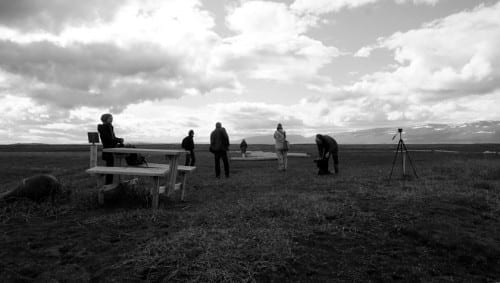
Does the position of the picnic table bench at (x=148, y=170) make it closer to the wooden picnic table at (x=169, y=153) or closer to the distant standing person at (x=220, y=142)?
the wooden picnic table at (x=169, y=153)

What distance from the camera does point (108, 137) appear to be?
861 centimetres

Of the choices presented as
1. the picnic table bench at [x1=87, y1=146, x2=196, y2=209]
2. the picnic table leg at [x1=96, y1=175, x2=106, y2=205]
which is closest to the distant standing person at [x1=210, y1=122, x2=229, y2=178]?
the picnic table bench at [x1=87, y1=146, x2=196, y2=209]

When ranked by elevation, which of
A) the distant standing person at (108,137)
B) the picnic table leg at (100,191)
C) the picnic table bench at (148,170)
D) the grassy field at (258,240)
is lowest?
the grassy field at (258,240)

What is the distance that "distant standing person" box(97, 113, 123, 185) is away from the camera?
857cm

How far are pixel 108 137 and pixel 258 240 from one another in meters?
5.51

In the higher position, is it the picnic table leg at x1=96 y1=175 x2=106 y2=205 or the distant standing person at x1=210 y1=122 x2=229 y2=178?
the distant standing person at x1=210 y1=122 x2=229 y2=178

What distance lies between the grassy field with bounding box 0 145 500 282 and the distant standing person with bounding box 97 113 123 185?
102 cm

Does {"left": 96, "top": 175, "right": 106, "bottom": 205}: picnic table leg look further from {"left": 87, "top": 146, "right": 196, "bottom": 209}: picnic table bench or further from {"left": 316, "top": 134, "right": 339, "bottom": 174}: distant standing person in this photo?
{"left": 316, "top": 134, "right": 339, "bottom": 174}: distant standing person

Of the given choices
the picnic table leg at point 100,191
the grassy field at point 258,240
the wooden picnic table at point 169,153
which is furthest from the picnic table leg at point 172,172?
the picnic table leg at point 100,191

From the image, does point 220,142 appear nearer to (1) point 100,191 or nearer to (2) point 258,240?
(1) point 100,191

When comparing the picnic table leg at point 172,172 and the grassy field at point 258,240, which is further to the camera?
the picnic table leg at point 172,172

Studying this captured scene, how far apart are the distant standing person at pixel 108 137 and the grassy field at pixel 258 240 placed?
1.02 metres

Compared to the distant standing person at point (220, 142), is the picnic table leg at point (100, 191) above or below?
below

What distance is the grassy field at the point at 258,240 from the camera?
4.05m
